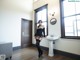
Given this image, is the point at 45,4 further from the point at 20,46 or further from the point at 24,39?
the point at 20,46

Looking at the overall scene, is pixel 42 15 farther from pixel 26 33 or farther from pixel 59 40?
pixel 59 40

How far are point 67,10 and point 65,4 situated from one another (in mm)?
335

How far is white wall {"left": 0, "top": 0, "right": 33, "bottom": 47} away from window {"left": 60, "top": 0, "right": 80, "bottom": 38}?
258 centimetres

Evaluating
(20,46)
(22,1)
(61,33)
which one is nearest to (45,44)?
(61,33)

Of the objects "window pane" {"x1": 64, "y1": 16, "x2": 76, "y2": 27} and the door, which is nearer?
"window pane" {"x1": 64, "y1": 16, "x2": 76, "y2": 27}

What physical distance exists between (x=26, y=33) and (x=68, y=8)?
316 centimetres

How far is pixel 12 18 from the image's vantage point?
4254 mm

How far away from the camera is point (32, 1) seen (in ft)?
18.5

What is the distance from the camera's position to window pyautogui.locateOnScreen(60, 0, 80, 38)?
322cm

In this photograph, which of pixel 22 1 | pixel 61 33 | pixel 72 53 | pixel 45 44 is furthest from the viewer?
pixel 22 1

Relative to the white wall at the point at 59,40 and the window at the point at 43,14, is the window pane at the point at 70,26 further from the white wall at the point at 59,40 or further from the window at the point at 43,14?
the window at the point at 43,14

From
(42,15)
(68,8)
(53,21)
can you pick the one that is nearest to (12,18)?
(42,15)

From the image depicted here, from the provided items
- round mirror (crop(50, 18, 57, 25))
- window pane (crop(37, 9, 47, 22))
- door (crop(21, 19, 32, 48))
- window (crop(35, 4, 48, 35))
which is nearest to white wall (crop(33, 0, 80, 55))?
round mirror (crop(50, 18, 57, 25))

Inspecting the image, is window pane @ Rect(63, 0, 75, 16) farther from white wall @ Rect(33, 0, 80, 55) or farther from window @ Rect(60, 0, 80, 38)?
white wall @ Rect(33, 0, 80, 55)
